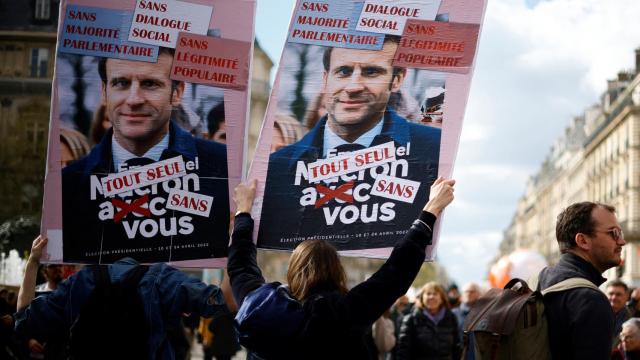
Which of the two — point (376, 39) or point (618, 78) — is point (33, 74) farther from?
point (618, 78)

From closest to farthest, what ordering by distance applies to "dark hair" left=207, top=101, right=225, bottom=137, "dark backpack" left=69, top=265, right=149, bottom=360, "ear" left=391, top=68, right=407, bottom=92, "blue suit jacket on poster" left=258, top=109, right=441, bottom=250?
"dark backpack" left=69, top=265, right=149, bottom=360
"blue suit jacket on poster" left=258, top=109, right=441, bottom=250
"ear" left=391, top=68, right=407, bottom=92
"dark hair" left=207, top=101, right=225, bottom=137

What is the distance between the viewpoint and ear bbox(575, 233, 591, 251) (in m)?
4.50

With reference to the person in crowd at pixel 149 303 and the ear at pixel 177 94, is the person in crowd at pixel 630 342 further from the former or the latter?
the ear at pixel 177 94

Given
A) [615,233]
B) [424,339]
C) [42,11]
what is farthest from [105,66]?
[42,11]

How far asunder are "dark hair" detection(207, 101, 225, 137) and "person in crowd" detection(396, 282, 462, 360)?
14.4 ft

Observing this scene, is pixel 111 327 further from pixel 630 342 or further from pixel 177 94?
pixel 630 342

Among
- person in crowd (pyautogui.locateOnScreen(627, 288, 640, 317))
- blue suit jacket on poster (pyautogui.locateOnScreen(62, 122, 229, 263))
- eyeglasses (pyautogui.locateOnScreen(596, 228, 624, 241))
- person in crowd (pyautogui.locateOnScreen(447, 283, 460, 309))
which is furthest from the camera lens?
person in crowd (pyautogui.locateOnScreen(447, 283, 460, 309))

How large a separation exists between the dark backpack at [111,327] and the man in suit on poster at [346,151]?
1.22 m

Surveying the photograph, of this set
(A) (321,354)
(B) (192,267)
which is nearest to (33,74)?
(B) (192,267)

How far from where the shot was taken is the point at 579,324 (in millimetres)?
4117

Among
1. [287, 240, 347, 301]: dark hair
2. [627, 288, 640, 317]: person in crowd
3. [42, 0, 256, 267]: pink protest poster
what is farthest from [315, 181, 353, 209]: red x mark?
[627, 288, 640, 317]: person in crowd

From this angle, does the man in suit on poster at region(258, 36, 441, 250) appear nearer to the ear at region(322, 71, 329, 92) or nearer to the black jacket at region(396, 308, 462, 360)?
the ear at region(322, 71, 329, 92)

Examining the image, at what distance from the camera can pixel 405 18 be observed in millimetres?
6398

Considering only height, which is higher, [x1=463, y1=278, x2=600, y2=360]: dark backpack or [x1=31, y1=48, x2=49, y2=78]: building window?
[x1=31, y1=48, x2=49, y2=78]: building window
